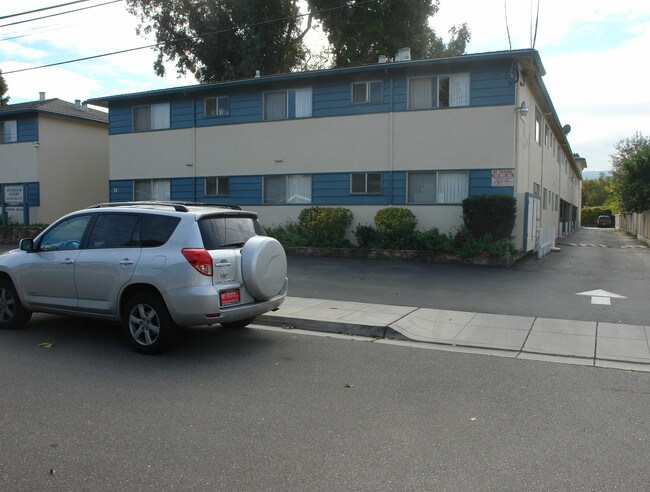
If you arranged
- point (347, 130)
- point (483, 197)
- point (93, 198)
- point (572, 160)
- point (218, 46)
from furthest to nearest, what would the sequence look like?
point (572, 160) < point (218, 46) < point (93, 198) < point (347, 130) < point (483, 197)

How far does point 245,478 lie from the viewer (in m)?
3.66

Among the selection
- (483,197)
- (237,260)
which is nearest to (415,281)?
(483,197)

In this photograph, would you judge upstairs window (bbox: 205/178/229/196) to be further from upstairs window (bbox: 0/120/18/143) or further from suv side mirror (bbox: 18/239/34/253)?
suv side mirror (bbox: 18/239/34/253)

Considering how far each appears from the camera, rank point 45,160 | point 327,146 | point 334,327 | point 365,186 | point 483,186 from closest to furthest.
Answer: point 334,327
point 483,186
point 365,186
point 327,146
point 45,160

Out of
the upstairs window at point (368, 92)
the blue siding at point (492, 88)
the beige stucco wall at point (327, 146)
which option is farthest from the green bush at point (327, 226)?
the blue siding at point (492, 88)

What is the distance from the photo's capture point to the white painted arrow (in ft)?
33.5

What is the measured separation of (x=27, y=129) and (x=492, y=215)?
22.0 m

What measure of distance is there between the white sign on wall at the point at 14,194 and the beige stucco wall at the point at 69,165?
95cm

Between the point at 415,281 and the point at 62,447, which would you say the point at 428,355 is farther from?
the point at 415,281

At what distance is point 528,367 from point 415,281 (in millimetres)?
6381

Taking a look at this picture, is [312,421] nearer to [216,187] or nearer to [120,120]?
[216,187]

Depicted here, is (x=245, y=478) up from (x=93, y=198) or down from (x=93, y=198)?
down

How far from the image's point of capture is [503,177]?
54.2 feet

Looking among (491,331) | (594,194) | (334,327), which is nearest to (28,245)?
(334,327)
